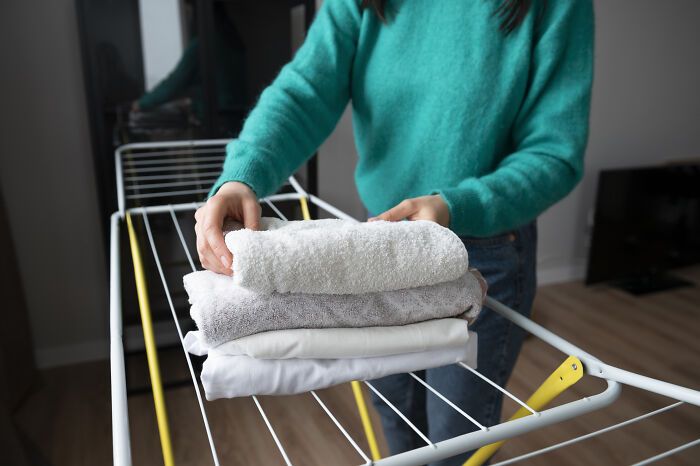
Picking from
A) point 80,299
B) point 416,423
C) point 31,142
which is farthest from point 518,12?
point 80,299

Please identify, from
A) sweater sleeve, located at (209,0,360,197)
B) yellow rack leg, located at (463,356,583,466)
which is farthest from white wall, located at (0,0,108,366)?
yellow rack leg, located at (463,356,583,466)

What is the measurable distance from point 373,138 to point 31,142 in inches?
54.9

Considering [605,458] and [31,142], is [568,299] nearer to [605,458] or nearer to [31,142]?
[605,458]

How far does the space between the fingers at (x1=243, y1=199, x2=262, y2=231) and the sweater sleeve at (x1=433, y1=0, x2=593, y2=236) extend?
282mm

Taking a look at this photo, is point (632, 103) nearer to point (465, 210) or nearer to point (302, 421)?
point (302, 421)

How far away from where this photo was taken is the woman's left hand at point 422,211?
24.3 inches

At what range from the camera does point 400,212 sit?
62 cm

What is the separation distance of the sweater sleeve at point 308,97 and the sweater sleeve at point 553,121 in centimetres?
28

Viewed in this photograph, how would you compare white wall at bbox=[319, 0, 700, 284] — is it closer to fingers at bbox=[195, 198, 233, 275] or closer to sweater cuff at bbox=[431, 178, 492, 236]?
sweater cuff at bbox=[431, 178, 492, 236]

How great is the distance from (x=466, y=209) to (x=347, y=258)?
0.78 ft

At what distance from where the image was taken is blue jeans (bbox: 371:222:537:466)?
2.77ft

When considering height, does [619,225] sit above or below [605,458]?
above

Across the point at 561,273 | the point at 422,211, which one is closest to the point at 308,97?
the point at 422,211

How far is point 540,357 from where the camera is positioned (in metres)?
2.14
